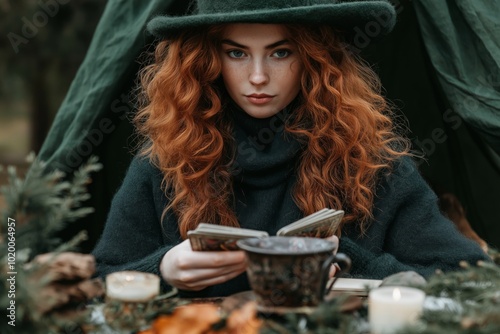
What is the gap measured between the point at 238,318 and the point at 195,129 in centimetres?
96

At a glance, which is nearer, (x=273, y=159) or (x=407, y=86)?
(x=273, y=159)

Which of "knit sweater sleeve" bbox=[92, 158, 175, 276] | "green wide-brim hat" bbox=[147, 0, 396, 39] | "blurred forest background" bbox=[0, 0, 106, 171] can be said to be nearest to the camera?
"green wide-brim hat" bbox=[147, 0, 396, 39]

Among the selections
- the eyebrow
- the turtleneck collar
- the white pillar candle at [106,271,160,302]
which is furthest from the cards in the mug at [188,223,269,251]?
the eyebrow

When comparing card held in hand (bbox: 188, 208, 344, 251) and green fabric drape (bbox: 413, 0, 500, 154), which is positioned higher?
Result: green fabric drape (bbox: 413, 0, 500, 154)

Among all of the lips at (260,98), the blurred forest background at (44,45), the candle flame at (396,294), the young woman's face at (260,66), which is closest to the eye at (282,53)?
the young woman's face at (260,66)

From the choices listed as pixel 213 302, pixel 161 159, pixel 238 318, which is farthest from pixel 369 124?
pixel 238 318

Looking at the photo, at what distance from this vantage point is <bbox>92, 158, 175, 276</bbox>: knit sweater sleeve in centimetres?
219

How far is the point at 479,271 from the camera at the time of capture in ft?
4.77

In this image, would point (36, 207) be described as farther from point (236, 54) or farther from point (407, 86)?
point (407, 86)

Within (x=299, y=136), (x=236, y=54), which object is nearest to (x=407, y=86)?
(x=299, y=136)

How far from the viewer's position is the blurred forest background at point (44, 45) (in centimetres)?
492

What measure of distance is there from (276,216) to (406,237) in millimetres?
363

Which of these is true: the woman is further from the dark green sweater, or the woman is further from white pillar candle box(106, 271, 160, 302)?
white pillar candle box(106, 271, 160, 302)

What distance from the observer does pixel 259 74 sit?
2.01 meters
